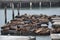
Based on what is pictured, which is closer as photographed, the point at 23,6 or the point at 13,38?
the point at 13,38

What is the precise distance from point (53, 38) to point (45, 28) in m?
7.81

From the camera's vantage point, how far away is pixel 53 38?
14898 millimetres

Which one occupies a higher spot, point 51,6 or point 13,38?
point 51,6

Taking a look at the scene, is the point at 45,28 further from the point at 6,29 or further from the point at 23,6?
the point at 23,6

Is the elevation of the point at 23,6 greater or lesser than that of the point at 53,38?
greater

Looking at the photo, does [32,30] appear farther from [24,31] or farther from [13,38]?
[13,38]

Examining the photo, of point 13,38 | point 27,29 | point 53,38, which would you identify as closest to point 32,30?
point 27,29

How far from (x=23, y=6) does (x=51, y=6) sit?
5.86 metres

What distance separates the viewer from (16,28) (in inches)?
898

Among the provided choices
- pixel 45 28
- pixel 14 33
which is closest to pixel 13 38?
pixel 14 33

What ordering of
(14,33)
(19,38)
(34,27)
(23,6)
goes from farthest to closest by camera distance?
1. (23,6)
2. (34,27)
3. (14,33)
4. (19,38)

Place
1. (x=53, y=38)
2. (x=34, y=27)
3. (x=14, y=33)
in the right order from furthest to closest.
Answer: (x=34, y=27), (x=14, y=33), (x=53, y=38)

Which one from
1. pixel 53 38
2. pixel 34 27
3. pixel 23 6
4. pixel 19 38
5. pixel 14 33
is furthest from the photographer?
pixel 23 6

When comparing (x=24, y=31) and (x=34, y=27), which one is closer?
(x=24, y=31)
